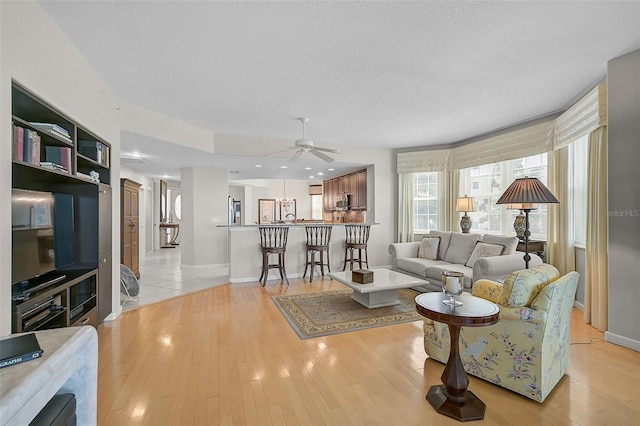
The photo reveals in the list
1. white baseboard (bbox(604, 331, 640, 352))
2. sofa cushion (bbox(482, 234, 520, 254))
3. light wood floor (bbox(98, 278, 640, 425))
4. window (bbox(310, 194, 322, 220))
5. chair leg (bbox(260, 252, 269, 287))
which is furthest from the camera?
window (bbox(310, 194, 322, 220))

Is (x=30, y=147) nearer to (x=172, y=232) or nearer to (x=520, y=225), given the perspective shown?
(x=520, y=225)

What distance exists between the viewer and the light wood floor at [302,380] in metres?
1.86

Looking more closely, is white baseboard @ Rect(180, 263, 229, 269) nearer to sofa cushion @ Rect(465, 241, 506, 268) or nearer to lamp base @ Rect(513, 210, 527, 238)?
sofa cushion @ Rect(465, 241, 506, 268)

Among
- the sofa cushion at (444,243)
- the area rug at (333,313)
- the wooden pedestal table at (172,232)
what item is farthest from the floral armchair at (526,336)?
the wooden pedestal table at (172,232)

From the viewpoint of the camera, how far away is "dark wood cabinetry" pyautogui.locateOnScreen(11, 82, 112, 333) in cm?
203

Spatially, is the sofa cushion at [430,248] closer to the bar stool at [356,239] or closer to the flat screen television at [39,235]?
the bar stool at [356,239]

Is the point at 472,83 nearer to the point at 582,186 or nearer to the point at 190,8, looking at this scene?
the point at 582,186

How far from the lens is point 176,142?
4.68m

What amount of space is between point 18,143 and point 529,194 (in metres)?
4.05

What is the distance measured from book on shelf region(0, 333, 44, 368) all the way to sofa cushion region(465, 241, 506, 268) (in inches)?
176

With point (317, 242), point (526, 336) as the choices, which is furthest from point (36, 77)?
point (317, 242)

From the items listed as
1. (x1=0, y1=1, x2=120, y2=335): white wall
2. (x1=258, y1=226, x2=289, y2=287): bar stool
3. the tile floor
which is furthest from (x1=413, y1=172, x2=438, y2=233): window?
(x1=0, y1=1, x2=120, y2=335): white wall

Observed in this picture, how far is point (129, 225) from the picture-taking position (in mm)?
5430

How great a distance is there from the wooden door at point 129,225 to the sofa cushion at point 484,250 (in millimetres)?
5643
